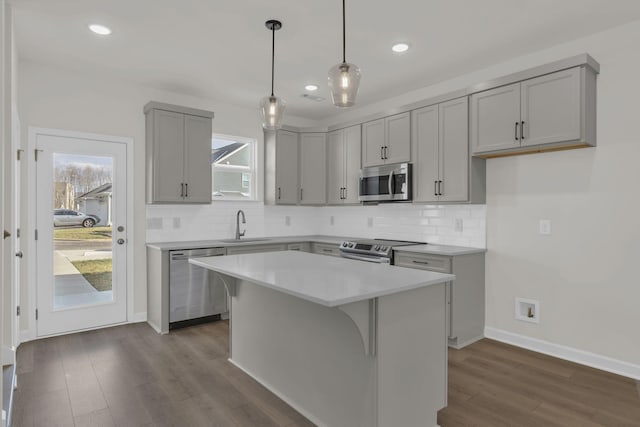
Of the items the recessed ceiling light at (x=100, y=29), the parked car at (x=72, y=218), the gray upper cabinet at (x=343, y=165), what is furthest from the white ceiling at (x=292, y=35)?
the parked car at (x=72, y=218)

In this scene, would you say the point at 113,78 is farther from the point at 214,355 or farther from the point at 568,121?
the point at 568,121

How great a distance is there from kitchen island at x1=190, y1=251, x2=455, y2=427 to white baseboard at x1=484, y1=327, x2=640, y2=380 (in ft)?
5.71

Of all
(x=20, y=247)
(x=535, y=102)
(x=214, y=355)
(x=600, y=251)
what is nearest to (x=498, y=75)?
(x=535, y=102)

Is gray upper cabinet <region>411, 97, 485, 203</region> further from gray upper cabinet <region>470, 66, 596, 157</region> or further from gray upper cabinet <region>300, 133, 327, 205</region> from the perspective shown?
gray upper cabinet <region>300, 133, 327, 205</region>

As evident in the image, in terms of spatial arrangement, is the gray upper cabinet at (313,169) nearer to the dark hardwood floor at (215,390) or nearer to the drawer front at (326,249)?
the drawer front at (326,249)

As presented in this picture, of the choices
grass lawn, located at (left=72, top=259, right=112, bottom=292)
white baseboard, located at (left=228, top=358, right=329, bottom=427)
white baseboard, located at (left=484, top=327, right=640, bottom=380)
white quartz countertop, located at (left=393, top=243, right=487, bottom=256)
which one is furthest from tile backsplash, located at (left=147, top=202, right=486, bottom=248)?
white baseboard, located at (left=228, top=358, right=329, bottom=427)

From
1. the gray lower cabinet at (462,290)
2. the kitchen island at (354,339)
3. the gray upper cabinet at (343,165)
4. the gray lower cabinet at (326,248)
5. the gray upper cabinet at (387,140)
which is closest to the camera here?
the kitchen island at (354,339)

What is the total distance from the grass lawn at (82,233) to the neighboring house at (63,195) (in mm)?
241

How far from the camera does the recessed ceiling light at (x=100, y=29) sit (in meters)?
3.07

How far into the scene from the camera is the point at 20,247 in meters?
3.69

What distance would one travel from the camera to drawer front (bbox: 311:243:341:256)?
4891 mm

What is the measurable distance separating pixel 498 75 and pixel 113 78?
3.99m

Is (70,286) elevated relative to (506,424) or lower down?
elevated

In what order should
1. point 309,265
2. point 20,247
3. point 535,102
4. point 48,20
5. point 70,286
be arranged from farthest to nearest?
point 70,286, point 20,247, point 535,102, point 48,20, point 309,265
